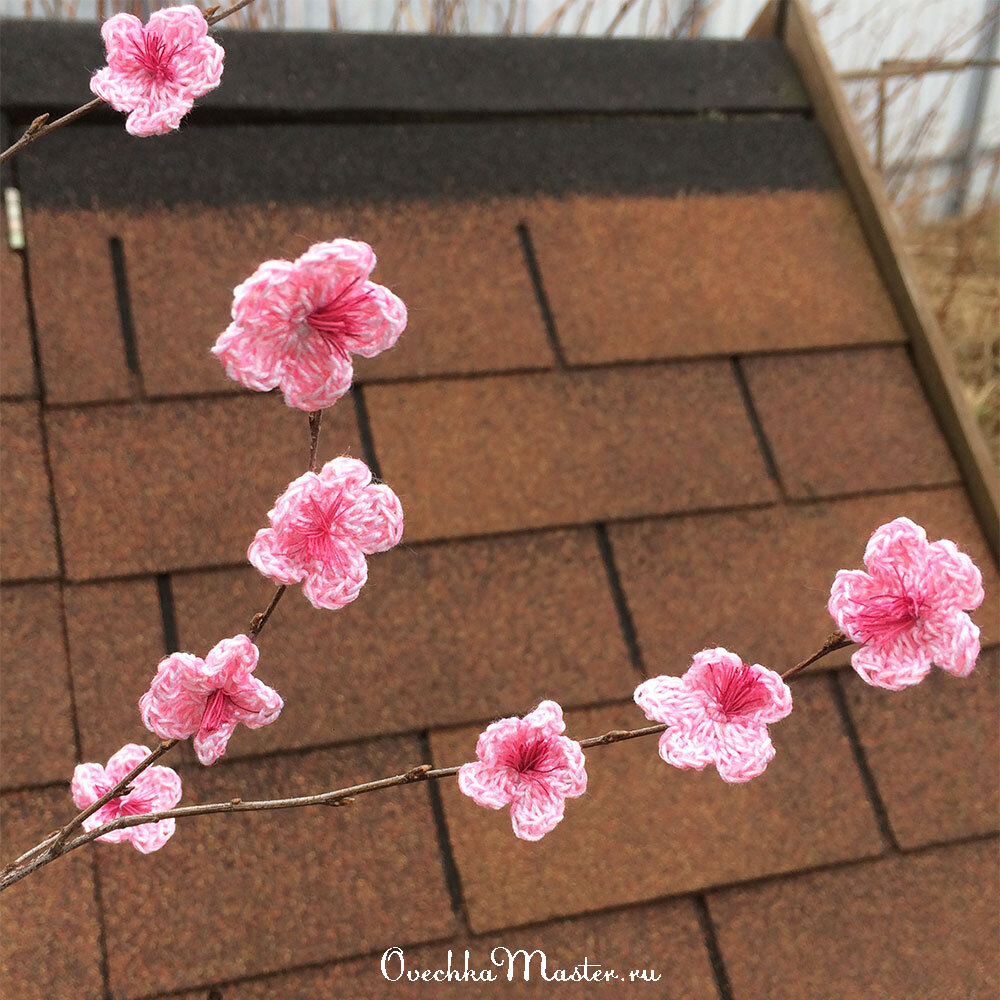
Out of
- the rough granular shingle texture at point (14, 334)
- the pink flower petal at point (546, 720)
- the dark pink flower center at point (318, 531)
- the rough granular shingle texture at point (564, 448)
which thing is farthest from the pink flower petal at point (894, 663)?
the rough granular shingle texture at point (14, 334)

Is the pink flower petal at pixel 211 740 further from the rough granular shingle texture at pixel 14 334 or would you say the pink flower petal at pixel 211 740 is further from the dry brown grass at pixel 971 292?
the dry brown grass at pixel 971 292

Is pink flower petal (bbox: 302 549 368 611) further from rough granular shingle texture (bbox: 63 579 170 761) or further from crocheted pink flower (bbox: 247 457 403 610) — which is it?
rough granular shingle texture (bbox: 63 579 170 761)

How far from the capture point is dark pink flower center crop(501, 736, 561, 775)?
52 cm

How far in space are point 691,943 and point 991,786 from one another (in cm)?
33

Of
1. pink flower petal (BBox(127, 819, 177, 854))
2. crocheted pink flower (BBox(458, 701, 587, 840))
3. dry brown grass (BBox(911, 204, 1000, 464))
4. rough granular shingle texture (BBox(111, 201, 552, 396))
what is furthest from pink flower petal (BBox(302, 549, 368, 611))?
dry brown grass (BBox(911, 204, 1000, 464))

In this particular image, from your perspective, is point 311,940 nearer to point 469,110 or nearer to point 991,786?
point 991,786

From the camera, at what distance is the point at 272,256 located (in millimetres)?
1019

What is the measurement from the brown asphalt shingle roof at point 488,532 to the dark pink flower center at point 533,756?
0.38 metres

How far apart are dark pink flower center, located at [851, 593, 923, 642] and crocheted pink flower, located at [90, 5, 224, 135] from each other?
426mm

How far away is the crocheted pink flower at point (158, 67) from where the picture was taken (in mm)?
551

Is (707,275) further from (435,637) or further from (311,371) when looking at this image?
(311,371)

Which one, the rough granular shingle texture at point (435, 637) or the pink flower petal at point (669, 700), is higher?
the rough granular shingle texture at point (435, 637)

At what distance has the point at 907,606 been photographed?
0.50 metres

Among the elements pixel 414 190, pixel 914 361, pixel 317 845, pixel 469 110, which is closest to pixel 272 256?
pixel 414 190
